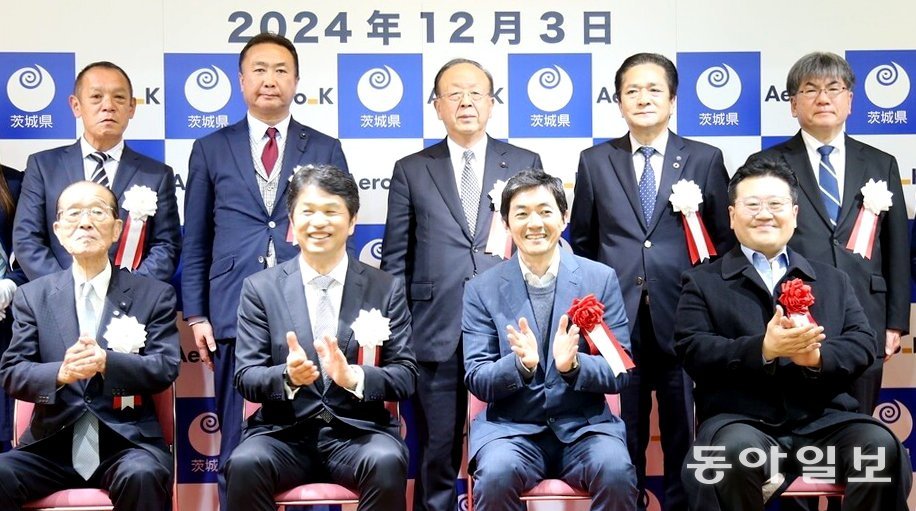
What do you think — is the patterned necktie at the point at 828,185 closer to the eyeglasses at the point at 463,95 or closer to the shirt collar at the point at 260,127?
the eyeglasses at the point at 463,95

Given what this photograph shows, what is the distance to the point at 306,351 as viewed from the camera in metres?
3.58

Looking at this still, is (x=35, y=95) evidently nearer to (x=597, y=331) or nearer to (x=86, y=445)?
(x=86, y=445)

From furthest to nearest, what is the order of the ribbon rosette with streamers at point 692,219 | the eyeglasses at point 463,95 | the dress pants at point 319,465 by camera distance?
1. the eyeglasses at point 463,95
2. the ribbon rosette with streamers at point 692,219
3. the dress pants at point 319,465

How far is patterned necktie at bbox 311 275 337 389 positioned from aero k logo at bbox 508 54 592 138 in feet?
5.43

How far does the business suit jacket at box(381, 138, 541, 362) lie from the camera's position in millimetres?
4297

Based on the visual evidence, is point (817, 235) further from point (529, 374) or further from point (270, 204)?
point (270, 204)

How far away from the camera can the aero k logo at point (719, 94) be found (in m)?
5.02

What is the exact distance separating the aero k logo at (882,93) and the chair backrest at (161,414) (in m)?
3.35

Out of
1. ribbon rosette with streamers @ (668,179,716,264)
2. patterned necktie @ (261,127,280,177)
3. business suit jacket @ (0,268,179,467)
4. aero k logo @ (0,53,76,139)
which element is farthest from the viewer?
aero k logo @ (0,53,76,139)

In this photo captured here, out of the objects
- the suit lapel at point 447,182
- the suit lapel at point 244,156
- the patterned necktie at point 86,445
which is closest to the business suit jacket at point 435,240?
the suit lapel at point 447,182

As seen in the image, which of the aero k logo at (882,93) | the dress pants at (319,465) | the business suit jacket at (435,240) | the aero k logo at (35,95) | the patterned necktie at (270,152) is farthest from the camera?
the aero k logo at (882,93)

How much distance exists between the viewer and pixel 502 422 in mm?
3592

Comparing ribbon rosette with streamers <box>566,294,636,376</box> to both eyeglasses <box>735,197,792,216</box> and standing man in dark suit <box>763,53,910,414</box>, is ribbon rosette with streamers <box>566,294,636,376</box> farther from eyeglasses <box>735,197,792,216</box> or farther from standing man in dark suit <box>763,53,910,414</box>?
standing man in dark suit <box>763,53,910,414</box>

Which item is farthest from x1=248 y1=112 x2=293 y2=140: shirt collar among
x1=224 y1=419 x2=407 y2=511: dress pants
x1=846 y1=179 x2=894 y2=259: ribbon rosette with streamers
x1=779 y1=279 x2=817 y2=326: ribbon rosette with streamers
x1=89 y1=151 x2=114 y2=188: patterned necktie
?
x1=846 y1=179 x2=894 y2=259: ribbon rosette with streamers
